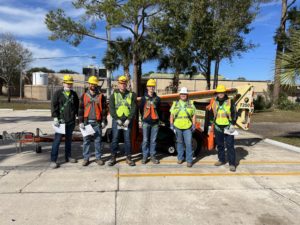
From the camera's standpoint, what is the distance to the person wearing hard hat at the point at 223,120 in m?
7.09

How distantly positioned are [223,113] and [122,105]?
2096 mm

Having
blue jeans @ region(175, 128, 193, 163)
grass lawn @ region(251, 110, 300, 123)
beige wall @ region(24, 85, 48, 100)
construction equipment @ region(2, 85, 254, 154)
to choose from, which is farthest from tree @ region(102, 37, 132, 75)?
beige wall @ region(24, 85, 48, 100)

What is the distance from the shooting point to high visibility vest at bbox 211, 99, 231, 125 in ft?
23.4

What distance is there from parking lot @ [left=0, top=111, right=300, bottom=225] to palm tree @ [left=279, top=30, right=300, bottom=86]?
3.17 m

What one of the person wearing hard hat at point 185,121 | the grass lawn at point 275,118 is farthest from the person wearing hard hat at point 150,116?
the grass lawn at point 275,118

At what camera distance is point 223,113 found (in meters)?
7.17

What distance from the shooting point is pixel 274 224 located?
14.4 ft

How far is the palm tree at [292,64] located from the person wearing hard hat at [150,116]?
4.93 metres

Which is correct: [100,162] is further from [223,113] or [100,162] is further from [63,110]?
[223,113]

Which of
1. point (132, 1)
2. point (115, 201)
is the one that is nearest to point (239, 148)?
point (115, 201)

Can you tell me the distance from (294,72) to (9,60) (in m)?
42.1

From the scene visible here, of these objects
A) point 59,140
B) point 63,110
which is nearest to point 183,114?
point 63,110

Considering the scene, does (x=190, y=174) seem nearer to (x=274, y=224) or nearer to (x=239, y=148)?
(x=274, y=224)

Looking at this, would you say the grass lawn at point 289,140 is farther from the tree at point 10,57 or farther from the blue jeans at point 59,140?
the tree at point 10,57
